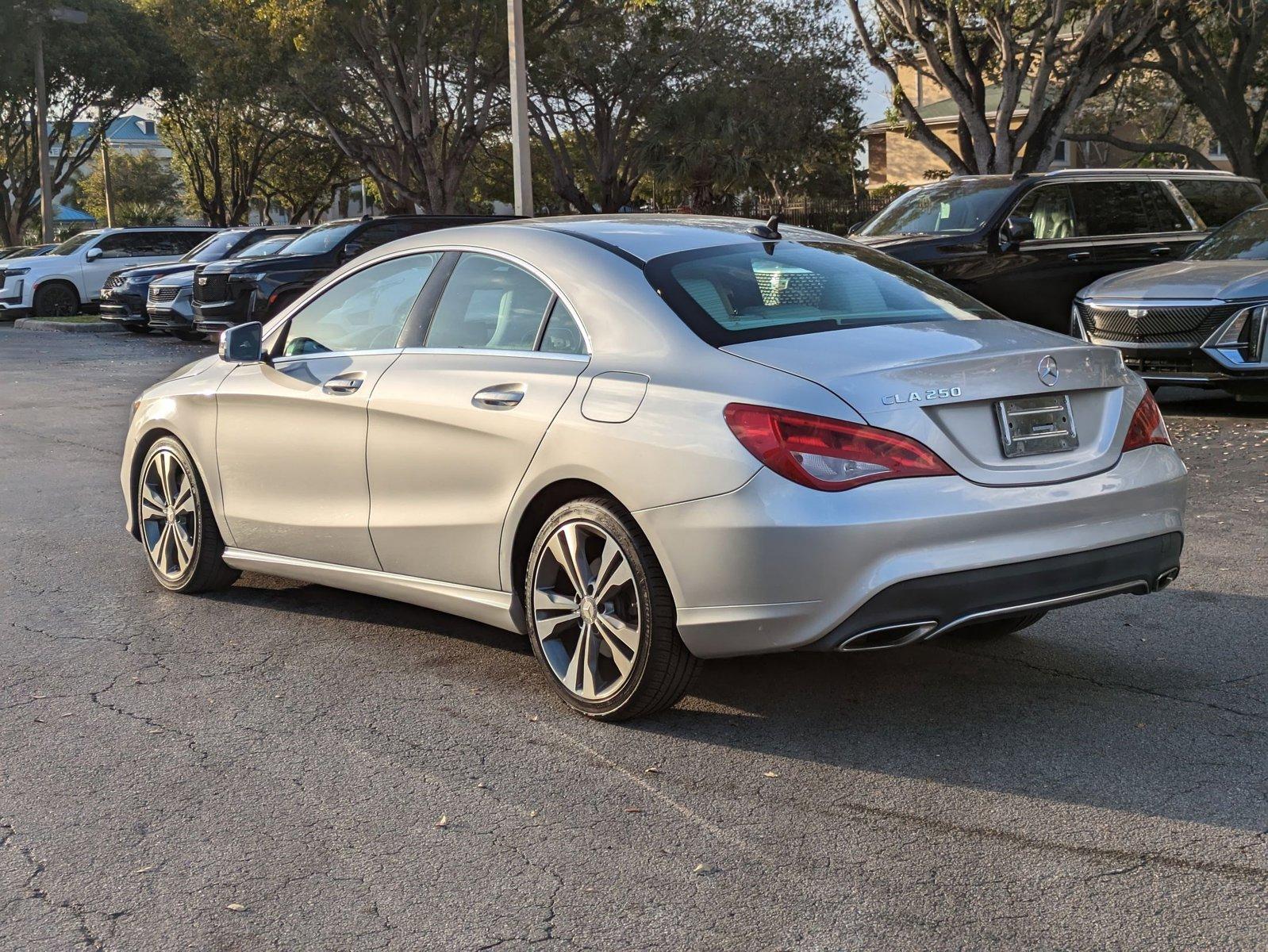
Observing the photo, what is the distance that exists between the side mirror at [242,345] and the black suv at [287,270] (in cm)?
1182

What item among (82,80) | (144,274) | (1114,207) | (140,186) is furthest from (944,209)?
(140,186)

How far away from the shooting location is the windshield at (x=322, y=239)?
19.2 meters

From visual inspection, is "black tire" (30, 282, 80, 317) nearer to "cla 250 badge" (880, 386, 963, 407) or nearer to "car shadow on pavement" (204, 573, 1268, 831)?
"car shadow on pavement" (204, 573, 1268, 831)

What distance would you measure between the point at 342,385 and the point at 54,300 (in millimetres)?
25884

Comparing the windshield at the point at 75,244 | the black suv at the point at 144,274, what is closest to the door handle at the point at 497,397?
the black suv at the point at 144,274

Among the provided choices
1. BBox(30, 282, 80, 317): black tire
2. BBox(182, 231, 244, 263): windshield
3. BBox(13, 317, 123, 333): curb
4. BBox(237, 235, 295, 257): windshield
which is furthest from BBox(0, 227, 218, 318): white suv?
BBox(237, 235, 295, 257): windshield

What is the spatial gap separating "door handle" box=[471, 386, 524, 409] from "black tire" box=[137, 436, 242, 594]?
189 centimetres

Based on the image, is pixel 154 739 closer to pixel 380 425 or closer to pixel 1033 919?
pixel 380 425

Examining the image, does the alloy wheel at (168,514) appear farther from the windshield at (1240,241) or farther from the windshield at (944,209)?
the windshield at (1240,241)

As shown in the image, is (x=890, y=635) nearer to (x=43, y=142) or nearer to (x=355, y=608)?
(x=355, y=608)

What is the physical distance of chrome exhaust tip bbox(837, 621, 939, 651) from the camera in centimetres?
422

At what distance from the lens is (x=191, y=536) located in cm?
654

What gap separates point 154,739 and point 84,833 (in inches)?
30.0

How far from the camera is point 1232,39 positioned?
31.6m
